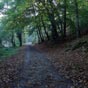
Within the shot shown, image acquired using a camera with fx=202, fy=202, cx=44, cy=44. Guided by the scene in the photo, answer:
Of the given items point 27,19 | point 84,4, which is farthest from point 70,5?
point 27,19

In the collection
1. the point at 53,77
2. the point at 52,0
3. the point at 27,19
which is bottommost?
the point at 53,77

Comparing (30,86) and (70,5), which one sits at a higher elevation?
(70,5)

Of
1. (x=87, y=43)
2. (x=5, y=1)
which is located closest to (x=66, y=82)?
(x=87, y=43)

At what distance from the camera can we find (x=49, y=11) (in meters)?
30.6

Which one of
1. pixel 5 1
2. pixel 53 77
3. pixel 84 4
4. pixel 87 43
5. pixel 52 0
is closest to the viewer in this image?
pixel 53 77

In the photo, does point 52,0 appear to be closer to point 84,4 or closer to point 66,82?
point 84,4

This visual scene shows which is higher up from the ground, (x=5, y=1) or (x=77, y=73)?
(x=5, y=1)

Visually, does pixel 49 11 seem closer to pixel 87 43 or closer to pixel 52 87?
pixel 87 43

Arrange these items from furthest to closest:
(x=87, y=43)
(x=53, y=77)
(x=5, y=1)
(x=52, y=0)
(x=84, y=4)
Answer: (x=5, y=1) < (x=52, y=0) < (x=84, y=4) < (x=87, y=43) < (x=53, y=77)

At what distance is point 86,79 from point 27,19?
94.6 feet

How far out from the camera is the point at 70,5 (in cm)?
2775

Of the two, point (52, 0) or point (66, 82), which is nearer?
point (66, 82)

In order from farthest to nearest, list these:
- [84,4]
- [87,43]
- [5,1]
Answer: [5,1], [84,4], [87,43]

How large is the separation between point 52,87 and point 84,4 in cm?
2132
